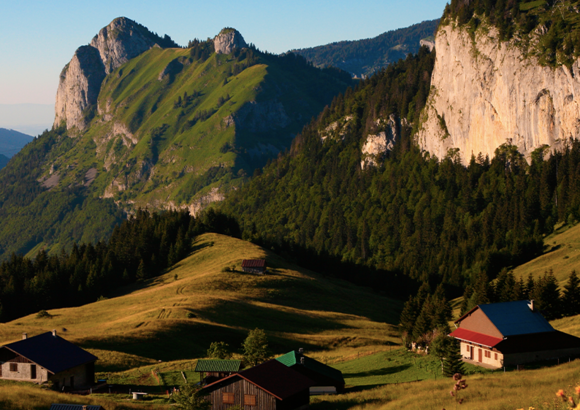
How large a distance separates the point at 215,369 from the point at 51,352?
16105mm

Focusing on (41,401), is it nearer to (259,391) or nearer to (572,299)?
(259,391)

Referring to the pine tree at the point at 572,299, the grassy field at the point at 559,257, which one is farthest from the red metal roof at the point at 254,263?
the pine tree at the point at 572,299

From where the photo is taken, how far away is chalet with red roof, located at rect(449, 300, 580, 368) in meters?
62.5

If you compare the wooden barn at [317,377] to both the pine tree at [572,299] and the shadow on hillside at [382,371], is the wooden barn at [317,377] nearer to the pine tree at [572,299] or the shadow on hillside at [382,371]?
the shadow on hillside at [382,371]

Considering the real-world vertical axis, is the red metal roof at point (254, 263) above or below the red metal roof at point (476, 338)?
above

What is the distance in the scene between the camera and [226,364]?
61500 mm

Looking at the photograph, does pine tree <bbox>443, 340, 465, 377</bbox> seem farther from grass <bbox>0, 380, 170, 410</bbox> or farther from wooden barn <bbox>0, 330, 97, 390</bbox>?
wooden barn <bbox>0, 330, 97, 390</bbox>

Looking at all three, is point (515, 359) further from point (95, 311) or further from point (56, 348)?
point (95, 311)

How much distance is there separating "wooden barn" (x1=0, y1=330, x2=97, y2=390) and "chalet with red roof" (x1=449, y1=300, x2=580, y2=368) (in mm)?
40235

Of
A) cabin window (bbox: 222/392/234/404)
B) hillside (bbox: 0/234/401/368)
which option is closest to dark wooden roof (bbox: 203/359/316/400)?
cabin window (bbox: 222/392/234/404)

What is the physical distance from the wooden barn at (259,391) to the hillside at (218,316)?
26.8 m

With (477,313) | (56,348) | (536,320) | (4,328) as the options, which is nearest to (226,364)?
(56,348)

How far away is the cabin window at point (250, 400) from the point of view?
155 feet

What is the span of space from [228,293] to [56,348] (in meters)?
63.7
